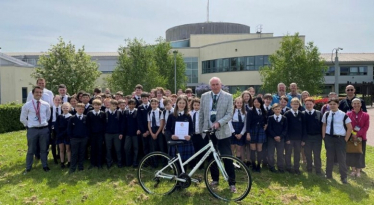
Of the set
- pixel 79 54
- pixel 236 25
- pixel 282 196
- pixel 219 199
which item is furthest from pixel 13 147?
pixel 236 25

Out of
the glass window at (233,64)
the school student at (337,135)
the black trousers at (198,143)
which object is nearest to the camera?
the black trousers at (198,143)

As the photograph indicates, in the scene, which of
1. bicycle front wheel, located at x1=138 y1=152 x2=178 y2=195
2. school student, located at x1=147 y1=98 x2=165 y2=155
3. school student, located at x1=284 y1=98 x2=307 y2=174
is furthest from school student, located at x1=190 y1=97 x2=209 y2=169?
school student, located at x1=284 y1=98 x2=307 y2=174

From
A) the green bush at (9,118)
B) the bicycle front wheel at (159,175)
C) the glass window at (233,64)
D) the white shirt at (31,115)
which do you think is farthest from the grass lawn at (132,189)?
the glass window at (233,64)

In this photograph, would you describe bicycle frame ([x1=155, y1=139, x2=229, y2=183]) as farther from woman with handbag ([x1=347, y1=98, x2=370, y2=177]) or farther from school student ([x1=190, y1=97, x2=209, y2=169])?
woman with handbag ([x1=347, y1=98, x2=370, y2=177])

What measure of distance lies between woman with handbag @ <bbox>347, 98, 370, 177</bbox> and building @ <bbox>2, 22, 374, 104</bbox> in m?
25.3

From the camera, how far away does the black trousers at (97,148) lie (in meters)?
6.61

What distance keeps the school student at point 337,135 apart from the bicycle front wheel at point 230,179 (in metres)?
2.57

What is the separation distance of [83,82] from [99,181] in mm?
15154

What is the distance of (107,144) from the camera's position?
6.61 metres

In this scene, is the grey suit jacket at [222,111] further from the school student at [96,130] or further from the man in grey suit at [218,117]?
the school student at [96,130]

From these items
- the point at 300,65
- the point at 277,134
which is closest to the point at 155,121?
the point at 277,134

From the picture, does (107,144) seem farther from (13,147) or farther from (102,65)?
(102,65)

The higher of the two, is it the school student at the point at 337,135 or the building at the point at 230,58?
the building at the point at 230,58

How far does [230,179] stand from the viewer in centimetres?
497
